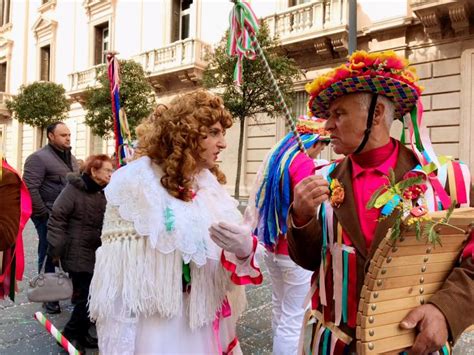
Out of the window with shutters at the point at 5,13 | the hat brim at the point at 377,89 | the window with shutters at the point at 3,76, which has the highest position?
the window with shutters at the point at 5,13

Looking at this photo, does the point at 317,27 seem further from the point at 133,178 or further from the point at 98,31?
the point at 98,31

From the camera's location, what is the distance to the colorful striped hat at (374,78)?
165 cm

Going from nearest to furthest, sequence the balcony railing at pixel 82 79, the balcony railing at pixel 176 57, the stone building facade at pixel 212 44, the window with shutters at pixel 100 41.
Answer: the stone building facade at pixel 212 44 → the balcony railing at pixel 176 57 → the balcony railing at pixel 82 79 → the window with shutters at pixel 100 41

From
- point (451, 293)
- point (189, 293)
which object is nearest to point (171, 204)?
point (189, 293)

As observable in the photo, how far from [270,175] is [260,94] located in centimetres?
733

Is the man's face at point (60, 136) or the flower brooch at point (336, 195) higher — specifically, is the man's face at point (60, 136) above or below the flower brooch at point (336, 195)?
above

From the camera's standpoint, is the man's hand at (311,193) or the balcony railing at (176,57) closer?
the man's hand at (311,193)

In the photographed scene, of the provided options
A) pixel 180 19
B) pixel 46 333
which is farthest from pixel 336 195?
pixel 180 19

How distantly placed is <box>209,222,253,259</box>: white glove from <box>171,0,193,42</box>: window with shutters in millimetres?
17207

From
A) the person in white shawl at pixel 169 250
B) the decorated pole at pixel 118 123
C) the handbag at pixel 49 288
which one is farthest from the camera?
the decorated pole at pixel 118 123

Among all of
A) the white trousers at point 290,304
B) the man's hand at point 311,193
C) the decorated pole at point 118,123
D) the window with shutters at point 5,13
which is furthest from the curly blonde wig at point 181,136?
the window with shutters at point 5,13

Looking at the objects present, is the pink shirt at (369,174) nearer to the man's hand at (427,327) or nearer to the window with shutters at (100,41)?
the man's hand at (427,327)

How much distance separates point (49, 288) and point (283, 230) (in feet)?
6.81

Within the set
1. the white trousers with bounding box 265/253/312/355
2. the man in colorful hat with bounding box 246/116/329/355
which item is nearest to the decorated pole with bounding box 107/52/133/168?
the man in colorful hat with bounding box 246/116/329/355
